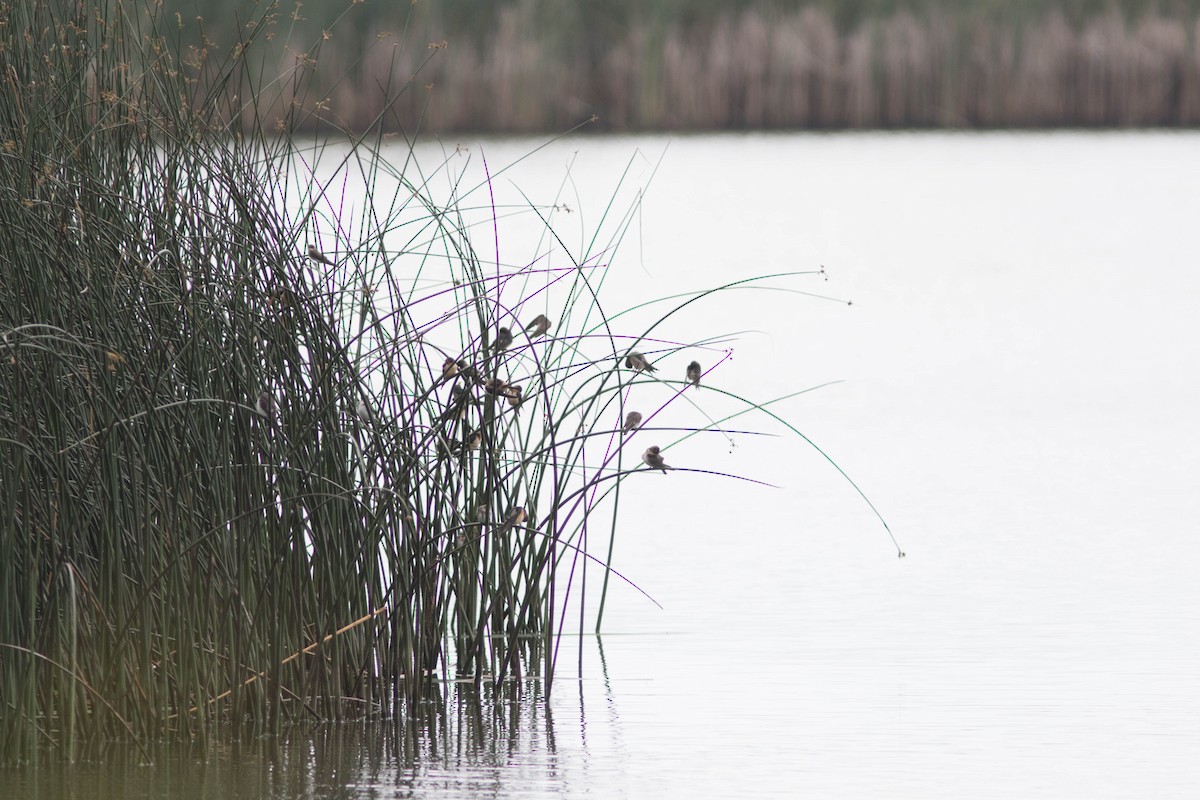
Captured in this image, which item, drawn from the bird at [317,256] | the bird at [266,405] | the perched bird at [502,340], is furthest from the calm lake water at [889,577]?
the bird at [317,256]

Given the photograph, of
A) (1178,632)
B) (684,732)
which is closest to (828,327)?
(1178,632)

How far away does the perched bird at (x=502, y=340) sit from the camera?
3.54 meters

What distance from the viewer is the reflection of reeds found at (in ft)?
59.6

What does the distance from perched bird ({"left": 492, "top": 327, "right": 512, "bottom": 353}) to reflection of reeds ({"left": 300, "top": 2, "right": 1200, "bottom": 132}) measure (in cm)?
1429

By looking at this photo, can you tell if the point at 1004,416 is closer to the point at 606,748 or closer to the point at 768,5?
the point at 606,748

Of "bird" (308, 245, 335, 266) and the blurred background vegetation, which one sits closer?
"bird" (308, 245, 335, 266)

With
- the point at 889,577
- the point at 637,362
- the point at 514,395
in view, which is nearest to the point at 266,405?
the point at 514,395

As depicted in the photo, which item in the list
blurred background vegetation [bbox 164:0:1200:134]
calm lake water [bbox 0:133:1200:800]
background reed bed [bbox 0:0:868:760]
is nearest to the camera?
background reed bed [bbox 0:0:868:760]

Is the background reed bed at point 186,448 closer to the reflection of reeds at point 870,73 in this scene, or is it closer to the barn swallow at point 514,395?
the barn swallow at point 514,395

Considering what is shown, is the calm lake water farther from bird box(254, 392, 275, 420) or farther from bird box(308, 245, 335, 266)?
bird box(308, 245, 335, 266)

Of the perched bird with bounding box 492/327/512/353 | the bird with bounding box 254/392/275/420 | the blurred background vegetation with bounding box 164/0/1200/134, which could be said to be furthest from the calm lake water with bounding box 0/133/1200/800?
the blurred background vegetation with bounding box 164/0/1200/134

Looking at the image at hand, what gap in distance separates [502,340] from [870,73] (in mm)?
15319

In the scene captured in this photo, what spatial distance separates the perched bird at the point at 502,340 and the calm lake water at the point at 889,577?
697 mm

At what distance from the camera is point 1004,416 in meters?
7.71
